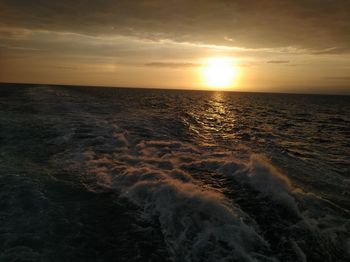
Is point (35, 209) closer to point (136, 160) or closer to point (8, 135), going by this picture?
point (136, 160)

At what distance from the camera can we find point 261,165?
9297 mm

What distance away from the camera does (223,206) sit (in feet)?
21.4

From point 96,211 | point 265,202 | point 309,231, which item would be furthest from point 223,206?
point 96,211

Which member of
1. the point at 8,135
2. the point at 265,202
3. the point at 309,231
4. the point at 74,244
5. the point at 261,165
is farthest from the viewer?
the point at 8,135

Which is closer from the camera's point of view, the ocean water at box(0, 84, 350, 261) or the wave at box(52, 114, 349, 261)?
the ocean water at box(0, 84, 350, 261)

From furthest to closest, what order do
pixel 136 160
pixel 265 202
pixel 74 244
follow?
pixel 136 160, pixel 265 202, pixel 74 244

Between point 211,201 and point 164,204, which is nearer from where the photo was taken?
point 211,201

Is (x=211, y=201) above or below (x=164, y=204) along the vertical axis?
above

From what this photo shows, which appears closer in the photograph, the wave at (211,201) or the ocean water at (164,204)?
the ocean water at (164,204)

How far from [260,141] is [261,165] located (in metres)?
7.49

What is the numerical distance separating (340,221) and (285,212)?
1.21 meters

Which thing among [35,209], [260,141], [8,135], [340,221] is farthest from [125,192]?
[260,141]

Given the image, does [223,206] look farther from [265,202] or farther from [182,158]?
[182,158]

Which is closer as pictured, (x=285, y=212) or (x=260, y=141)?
(x=285, y=212)
